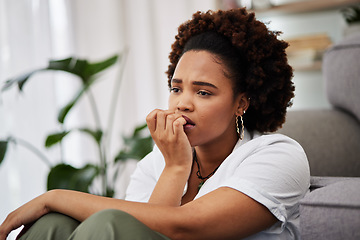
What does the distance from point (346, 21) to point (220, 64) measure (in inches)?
59.4

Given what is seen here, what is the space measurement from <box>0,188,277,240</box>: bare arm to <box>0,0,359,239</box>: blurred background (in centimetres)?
104

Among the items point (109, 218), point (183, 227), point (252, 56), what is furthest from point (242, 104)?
point (109, 218)

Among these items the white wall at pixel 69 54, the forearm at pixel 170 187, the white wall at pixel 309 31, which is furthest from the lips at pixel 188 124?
the white wall at pixel 309 31

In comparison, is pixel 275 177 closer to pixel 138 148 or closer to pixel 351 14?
pixel 138 148

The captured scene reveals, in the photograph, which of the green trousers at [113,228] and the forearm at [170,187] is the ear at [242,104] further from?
the green trousers at [113,228]

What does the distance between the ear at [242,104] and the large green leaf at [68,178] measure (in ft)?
2.86

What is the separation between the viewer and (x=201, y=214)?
2.93 ft

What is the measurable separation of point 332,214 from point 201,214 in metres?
0.26

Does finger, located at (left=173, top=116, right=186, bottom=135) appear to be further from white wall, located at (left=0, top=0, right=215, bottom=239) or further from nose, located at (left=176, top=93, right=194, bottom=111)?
white wall, located at (left=0, top=0, right=215, bottom=239)

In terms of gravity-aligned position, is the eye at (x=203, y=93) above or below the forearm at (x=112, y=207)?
above

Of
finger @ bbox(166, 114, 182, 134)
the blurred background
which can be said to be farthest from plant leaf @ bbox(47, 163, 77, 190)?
finger @ bbox(166, 114, 182, 134)

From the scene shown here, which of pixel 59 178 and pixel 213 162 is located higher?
pixel 213 162

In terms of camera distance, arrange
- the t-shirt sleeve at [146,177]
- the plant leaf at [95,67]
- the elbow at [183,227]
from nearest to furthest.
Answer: the elbow at [183,227]
the t-shirt sleeve at [146,177]
the plant leaf at [95,67]

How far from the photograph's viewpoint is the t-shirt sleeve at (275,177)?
936mm
